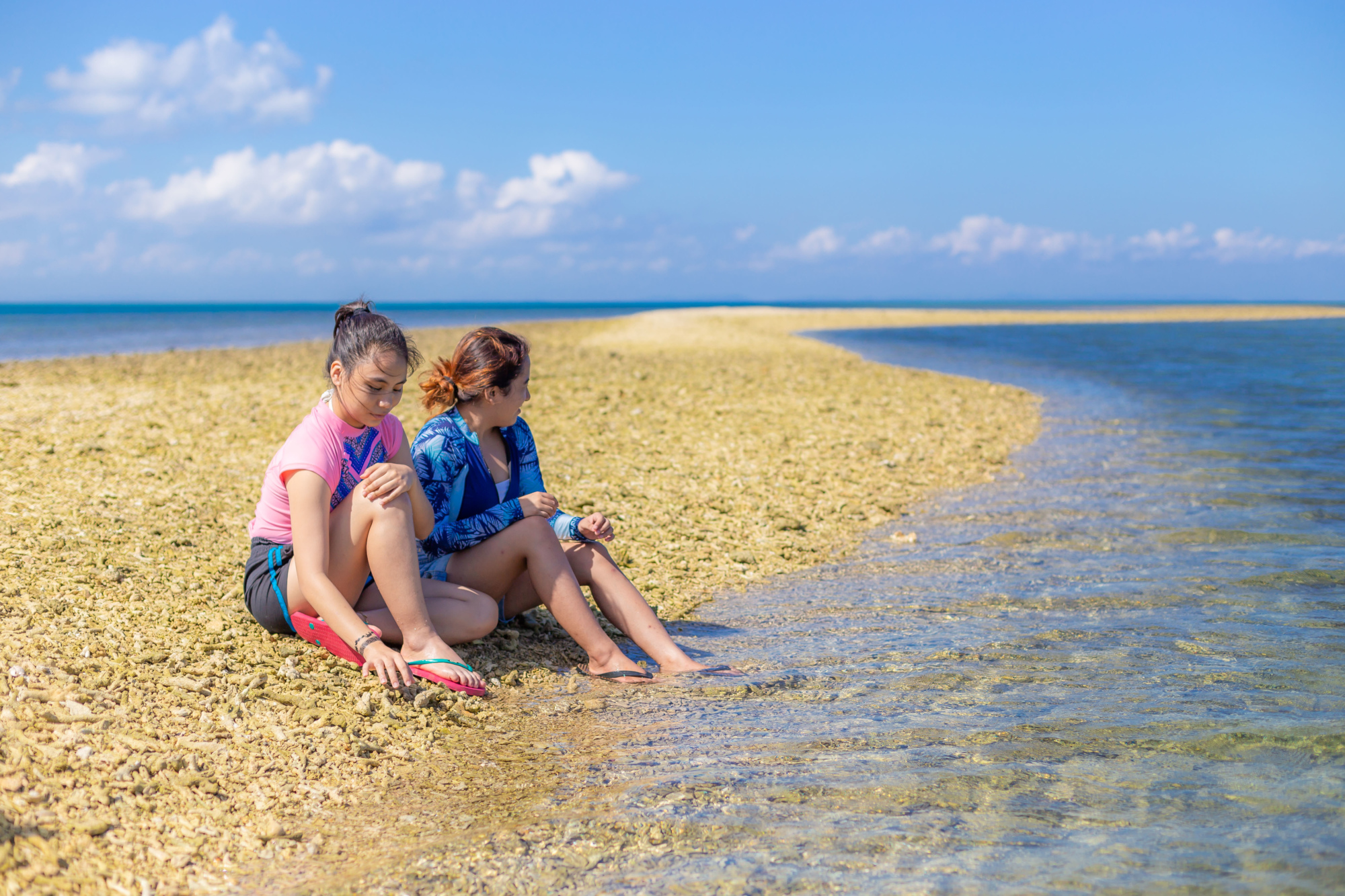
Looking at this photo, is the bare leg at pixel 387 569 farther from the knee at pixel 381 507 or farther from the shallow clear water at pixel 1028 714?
the shallow clear water at pixel 1028 714

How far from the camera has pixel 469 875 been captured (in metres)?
2.68

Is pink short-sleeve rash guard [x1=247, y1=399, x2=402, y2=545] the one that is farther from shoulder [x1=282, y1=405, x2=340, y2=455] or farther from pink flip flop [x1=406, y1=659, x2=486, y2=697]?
pink flip flop [x1=406, y1=659, x2=486, y2=697]

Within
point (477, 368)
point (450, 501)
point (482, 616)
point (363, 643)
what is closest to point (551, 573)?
point (482, 616)

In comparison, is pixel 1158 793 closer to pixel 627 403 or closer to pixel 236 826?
pixel 236 826

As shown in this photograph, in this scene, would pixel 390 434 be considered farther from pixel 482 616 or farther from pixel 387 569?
pixel 482 616

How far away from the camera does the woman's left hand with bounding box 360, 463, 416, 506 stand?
3688 mm

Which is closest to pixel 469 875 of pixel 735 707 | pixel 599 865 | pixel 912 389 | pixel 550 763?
pixel 599 865

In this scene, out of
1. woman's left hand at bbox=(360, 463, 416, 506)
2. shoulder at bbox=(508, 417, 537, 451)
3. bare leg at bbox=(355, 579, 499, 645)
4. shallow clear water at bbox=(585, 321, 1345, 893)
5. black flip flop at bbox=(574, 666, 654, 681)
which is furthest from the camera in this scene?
shoulder at bbox=(508, 417, 537, 451)

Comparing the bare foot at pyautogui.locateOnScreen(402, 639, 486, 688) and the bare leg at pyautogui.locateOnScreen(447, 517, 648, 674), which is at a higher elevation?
the bare leg at pyautogui.locateOnScreen(447, 517, 648, 674)

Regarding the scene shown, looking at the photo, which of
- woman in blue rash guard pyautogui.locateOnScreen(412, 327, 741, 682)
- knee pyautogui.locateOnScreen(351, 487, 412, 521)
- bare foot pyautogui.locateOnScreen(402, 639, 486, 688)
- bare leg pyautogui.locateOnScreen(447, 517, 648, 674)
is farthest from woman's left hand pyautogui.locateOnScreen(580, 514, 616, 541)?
knee pyautogui.locateOnScreen(351, 487, 412, 521)

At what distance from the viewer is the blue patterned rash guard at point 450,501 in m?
4.28

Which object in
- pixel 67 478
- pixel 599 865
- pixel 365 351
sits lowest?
pixel 599 865

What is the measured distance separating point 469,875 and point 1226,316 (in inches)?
2528

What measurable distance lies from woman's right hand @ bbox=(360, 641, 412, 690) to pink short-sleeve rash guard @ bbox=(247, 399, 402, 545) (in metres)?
0.53
